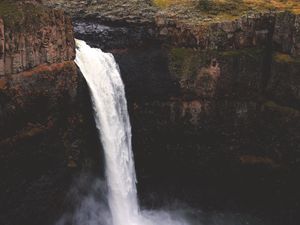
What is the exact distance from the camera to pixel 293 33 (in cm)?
2098

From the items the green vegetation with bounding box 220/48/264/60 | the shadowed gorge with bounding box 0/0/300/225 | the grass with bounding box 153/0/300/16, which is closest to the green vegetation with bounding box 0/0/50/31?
the shadowed gorge with bounding box 0/0/300/225

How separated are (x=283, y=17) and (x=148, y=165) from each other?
34.4ft

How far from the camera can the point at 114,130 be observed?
1981 cm

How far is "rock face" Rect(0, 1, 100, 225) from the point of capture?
15.1m

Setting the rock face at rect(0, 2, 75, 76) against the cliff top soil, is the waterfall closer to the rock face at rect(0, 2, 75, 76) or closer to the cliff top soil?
the rock face at rect(0, 2, 75, 76)

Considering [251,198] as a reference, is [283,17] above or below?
above

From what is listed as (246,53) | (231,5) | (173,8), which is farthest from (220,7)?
(246,53)

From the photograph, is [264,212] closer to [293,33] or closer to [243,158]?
[243,158]

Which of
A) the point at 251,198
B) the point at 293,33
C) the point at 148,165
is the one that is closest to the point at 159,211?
the point at 148,165

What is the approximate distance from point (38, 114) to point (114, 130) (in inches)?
174

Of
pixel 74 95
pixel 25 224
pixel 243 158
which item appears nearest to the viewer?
pixel 25 224

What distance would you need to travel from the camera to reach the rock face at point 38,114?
15148 millimetres

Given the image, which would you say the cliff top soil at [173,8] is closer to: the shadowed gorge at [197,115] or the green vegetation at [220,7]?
the green vegetation at [220,7]

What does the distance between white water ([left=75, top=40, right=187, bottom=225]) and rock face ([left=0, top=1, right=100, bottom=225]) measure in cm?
75
